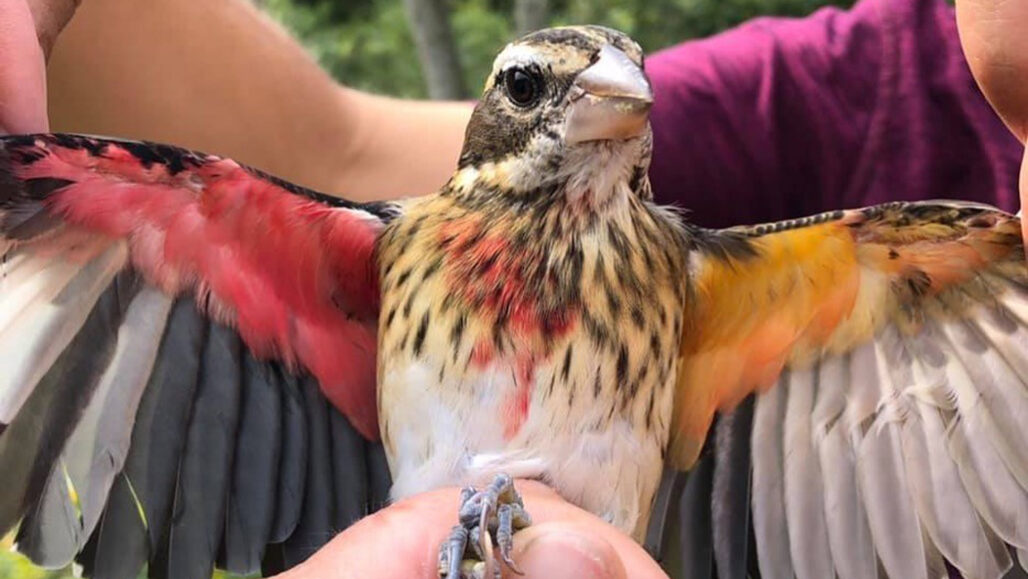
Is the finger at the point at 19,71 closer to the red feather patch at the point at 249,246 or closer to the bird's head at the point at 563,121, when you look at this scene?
the red feather patch at the point at 249,246

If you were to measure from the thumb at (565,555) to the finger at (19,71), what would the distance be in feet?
2.84

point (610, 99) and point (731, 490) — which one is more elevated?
point (610, 99)

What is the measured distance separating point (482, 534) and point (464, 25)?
8.45m

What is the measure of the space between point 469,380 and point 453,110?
1634 mm

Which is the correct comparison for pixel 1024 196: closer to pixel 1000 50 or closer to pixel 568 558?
pixel 1000 50

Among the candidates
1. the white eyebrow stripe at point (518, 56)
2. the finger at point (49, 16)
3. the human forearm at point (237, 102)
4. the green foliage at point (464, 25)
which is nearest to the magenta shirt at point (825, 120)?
the human forearm at point (237, 102)

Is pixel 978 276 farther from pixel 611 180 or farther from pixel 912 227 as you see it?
pixel 611 180

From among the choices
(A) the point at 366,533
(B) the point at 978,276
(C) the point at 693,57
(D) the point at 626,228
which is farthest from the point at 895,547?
(C) the point at 693,57

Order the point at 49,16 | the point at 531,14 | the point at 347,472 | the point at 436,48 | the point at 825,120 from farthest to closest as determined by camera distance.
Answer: the point at 436,48, the point at 531,14, the point at 825,120, the point at 347,472, the point at 49,16

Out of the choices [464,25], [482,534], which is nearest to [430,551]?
[482,534]

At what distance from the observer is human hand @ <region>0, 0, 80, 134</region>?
4.62 feet

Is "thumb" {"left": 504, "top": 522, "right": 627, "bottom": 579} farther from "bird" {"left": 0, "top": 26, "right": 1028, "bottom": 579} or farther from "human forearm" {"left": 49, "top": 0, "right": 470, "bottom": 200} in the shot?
"human forearm" {"left": 49, "top": 0, "right": 470, "bottom": 200}

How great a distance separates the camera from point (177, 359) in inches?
63.1

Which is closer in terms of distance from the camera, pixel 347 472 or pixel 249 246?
pixel 249 246
